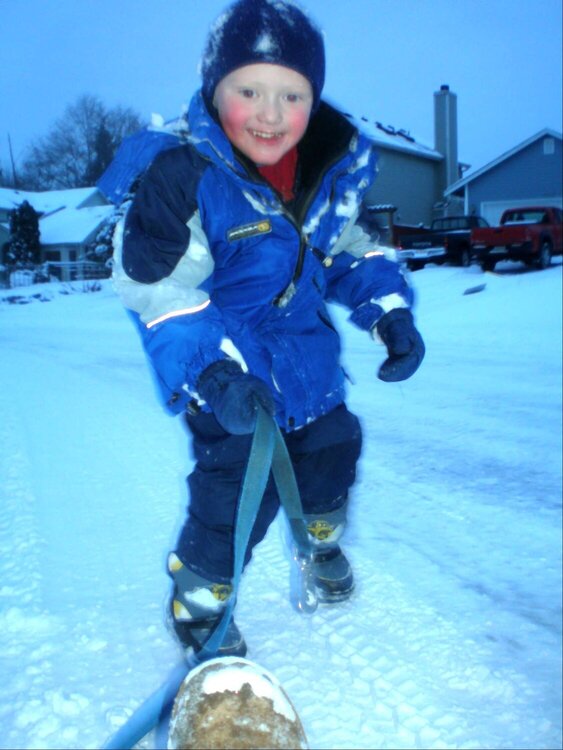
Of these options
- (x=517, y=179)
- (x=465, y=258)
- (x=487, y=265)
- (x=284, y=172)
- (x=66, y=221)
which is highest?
(x=517, y=179)

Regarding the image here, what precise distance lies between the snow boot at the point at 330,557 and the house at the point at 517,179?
1803 centimetres

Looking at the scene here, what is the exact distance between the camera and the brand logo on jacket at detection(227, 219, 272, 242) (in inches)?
69.6

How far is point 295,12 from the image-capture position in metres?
1.78

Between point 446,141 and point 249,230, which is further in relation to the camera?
point 446,141

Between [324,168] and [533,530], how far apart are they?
1.43 meters

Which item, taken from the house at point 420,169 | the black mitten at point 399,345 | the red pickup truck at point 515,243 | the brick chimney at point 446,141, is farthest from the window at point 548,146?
the black mitten at point 399,345

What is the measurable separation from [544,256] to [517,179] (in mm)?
7837

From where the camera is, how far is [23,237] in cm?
204

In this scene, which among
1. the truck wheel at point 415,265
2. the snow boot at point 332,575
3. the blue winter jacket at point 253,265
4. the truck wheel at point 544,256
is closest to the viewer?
the blue winter jacket at point 253,265

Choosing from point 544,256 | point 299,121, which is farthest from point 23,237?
point 544,256

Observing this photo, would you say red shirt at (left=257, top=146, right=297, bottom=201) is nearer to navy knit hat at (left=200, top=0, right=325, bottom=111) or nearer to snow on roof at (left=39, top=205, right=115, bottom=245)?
navy knit hat at (left=200, top=0, right=325, bottom=111)

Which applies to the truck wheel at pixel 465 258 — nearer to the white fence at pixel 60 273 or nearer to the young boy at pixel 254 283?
A: the young boy at pixel 254 283

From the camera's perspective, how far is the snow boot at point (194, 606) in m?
1.80

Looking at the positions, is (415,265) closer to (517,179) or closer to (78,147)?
(517,179)
